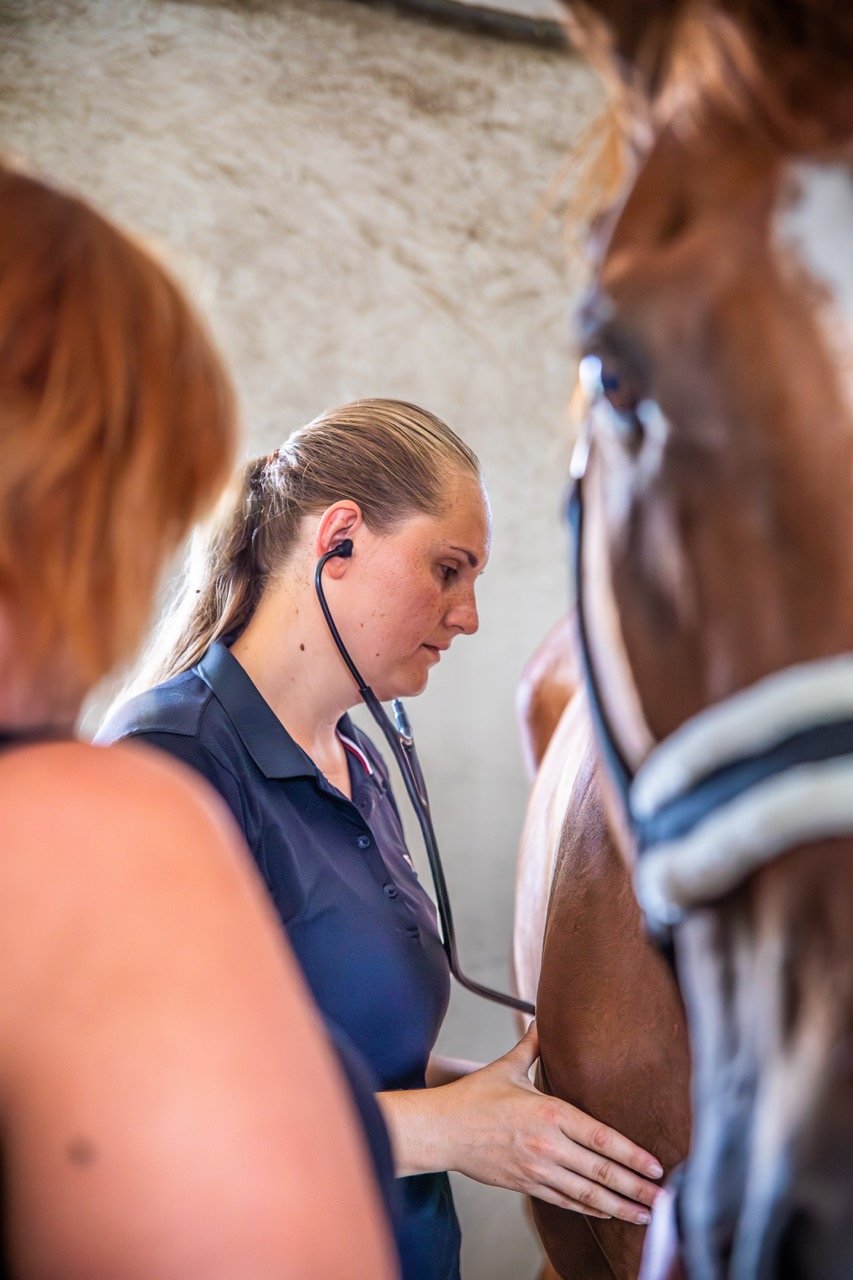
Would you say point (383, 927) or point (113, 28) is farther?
point (113, 28)

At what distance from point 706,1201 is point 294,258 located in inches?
77.1

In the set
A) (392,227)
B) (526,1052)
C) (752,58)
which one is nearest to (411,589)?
(526,1052)

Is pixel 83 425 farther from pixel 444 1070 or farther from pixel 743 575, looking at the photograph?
pixel 444 1070

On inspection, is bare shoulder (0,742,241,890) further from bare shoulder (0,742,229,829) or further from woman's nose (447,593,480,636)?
woman's nose (447,593,480,636)

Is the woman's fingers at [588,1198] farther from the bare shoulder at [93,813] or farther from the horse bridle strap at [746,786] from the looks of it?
the bare shoulder at [93,813]

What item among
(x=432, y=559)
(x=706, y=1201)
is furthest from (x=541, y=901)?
(x=706, y=1201)

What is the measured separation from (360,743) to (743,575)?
0.91 metres

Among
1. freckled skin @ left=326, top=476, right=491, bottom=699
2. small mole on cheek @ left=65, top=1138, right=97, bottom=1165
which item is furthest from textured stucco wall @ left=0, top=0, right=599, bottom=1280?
small mole on cheek @ left=65, top=1138, right=97, bottom=1165

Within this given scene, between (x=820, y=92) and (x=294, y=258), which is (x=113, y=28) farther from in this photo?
(x=820, y=92)

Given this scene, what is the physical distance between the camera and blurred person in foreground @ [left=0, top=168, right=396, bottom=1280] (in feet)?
1.07

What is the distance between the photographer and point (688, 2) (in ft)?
1.63

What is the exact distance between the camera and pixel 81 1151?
0.33 metres

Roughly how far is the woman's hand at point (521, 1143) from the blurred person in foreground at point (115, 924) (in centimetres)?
41

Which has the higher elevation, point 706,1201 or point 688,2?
point 688,2
